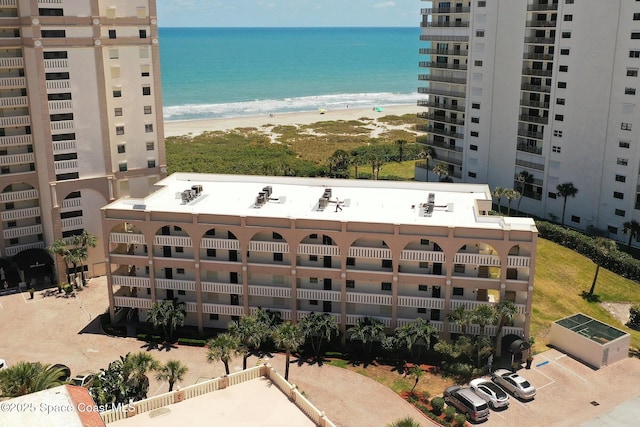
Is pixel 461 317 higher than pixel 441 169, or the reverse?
pixel 441 169

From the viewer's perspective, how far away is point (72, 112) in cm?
6938

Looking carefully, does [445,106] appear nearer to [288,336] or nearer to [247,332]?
[247,332]

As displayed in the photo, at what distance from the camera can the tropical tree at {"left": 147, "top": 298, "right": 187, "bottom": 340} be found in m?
57.8

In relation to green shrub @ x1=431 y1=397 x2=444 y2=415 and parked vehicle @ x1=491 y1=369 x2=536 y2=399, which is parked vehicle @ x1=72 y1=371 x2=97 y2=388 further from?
parked vehicle @ x1=491 y1=369 x2=536 y2=399

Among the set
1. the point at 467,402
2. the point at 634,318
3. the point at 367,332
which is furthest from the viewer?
the point at 634,318

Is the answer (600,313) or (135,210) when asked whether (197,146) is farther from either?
(600,313)

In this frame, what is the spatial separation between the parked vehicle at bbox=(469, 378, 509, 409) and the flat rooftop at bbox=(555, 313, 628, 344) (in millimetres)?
11169

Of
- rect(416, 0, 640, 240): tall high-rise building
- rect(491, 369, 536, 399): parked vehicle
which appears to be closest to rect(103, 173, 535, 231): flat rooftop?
rect(491, 369, 536, 399): parked vehicle

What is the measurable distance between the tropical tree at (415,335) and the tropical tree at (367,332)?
141 centimetres

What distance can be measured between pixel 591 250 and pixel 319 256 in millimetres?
37491

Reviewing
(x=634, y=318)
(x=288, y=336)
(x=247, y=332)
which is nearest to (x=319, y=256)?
(x=247, y=332)

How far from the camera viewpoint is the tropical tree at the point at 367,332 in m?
54.5

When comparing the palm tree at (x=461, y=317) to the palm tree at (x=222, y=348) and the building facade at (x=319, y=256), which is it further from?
the palm tree at (x=222, y=348)

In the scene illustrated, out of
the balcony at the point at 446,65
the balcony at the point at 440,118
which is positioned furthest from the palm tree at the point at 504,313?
the balcony at the point at 446,65
